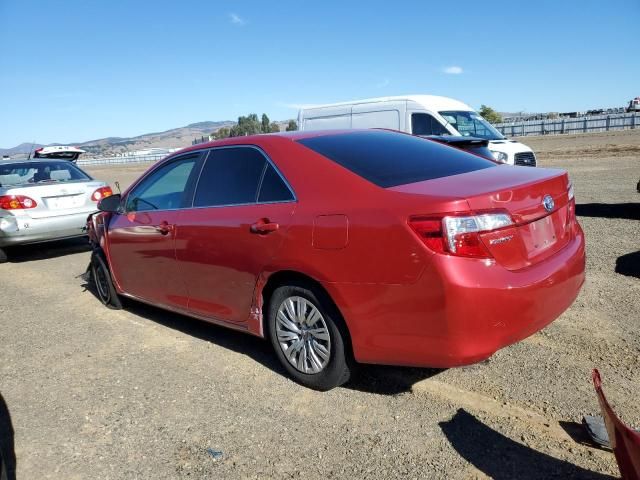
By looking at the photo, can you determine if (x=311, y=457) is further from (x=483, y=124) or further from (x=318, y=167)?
(x=483, y=124)

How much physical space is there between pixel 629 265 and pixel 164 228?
4.60m

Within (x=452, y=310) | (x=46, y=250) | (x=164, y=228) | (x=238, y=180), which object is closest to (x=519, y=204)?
(x=452, y=310)

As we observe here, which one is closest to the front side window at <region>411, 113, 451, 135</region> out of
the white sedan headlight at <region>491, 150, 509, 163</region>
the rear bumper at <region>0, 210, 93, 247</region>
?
the white sedan headlight at <region>491, 150, 509, 163</region>

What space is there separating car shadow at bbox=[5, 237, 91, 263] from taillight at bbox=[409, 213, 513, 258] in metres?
8.10

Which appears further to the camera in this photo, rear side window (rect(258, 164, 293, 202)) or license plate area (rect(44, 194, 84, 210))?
license plate area (rect(44, 194, 84, 210))

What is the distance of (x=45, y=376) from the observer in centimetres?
417

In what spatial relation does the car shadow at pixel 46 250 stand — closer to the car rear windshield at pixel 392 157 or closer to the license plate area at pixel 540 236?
the car rear windshield at pixel 392 157

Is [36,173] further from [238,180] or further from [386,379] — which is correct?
[386,379]

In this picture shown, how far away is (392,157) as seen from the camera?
3.64 m

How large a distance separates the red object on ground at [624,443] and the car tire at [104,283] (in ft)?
15.5

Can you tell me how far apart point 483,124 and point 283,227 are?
35.6 feet

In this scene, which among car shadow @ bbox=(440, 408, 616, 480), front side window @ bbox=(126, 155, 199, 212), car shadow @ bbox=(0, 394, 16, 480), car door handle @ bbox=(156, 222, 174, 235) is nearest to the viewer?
car shadow @ bbox=(440, 408, 616, 480)

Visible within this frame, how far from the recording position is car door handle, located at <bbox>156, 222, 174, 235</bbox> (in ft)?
14.4

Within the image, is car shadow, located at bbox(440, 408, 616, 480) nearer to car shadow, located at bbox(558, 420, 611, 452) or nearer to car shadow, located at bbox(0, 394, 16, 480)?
car shadow, located at bbox(558, 420, 611, 452)
